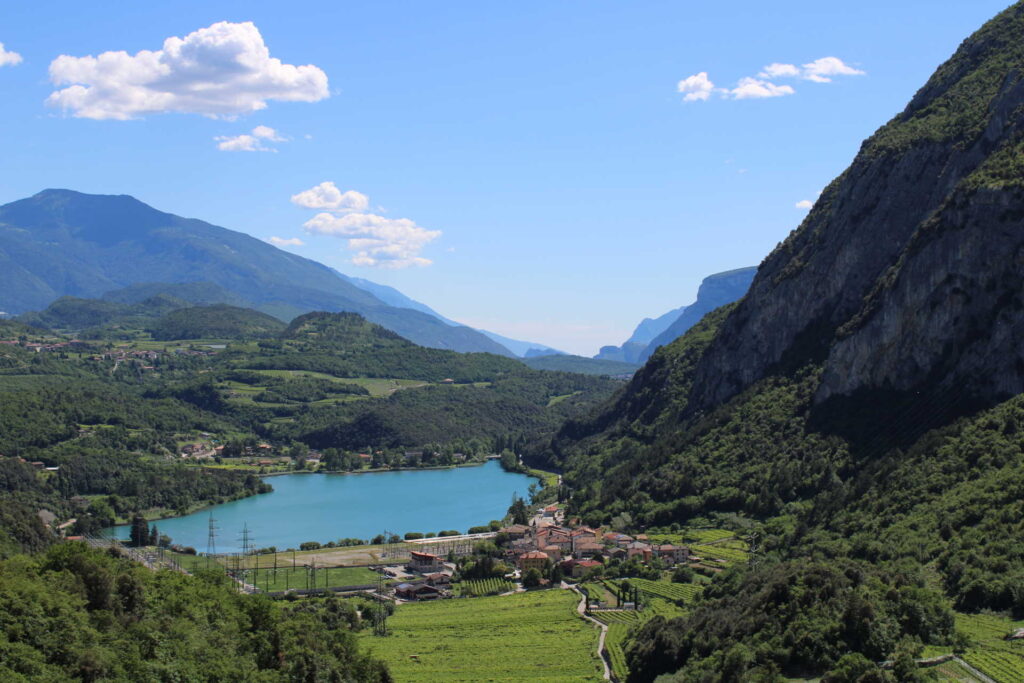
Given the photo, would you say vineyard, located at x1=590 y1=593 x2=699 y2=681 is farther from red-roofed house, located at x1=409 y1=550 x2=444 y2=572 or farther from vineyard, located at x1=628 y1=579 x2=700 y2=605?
red-roofed house, located at x1=409 y1=550 x2=444 y2=572

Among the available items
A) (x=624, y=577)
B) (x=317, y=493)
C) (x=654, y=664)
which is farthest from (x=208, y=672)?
(x=317, y=493)

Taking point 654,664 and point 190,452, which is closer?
point 654,664

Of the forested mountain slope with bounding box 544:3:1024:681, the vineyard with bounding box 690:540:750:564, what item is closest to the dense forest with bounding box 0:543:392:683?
the forested mountain slope with bounding box 544:3:1024:681

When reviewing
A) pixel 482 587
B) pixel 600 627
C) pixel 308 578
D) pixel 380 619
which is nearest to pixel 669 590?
pixel 600 627

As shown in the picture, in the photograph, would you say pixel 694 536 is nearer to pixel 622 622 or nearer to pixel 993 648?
pixel 622 622

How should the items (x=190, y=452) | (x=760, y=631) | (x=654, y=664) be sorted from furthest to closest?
(x=190, y=452) → (x=654, y=664) → (x=760, y=631)

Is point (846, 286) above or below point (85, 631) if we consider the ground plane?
above

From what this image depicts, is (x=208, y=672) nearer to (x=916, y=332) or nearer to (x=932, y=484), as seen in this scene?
(x=932, y=484)

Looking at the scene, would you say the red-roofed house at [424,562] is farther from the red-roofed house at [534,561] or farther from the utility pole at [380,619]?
the utility pole at [380,619]
